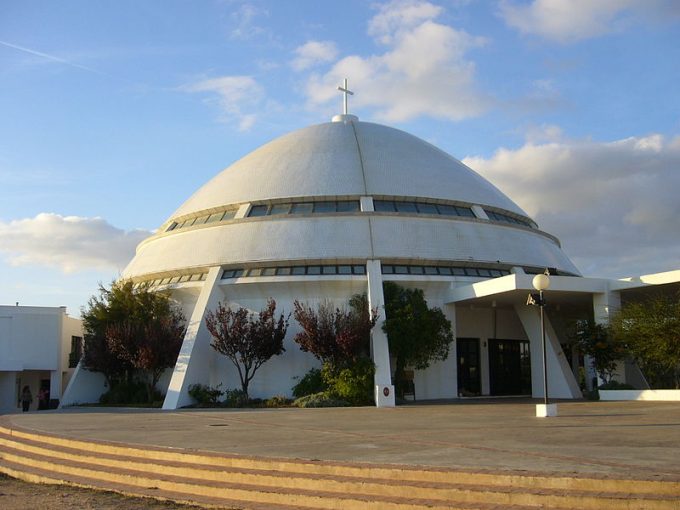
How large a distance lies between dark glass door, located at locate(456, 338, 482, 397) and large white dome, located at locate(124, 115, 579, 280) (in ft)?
11.7

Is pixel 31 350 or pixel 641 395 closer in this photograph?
pixel 641 395

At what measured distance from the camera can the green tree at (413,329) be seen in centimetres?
2925

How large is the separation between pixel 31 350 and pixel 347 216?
17654 mm

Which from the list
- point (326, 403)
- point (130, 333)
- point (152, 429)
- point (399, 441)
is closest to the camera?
point (399, 441)

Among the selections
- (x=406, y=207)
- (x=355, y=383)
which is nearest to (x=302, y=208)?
(x=406, y=207)

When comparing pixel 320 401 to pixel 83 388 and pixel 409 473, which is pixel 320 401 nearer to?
pixel 83 388

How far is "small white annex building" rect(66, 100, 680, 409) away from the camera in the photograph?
100ft

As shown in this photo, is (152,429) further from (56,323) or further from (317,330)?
(56,323)

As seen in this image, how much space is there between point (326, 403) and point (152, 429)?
10.3 meters

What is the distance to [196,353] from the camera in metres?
30.2

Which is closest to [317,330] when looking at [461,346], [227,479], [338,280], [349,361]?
[349,361]

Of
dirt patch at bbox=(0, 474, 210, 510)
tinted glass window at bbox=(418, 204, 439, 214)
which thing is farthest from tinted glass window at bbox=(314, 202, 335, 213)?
dirt patch at bbox=(0, 474, 210, 510)

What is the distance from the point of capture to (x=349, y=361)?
93.0 feet

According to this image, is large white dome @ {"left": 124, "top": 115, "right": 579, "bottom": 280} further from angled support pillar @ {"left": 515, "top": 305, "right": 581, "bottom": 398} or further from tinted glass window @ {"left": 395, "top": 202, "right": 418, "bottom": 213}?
angled support pillar @ {"left": 515, "top": 305, "right": 581, "bottom": 398}
